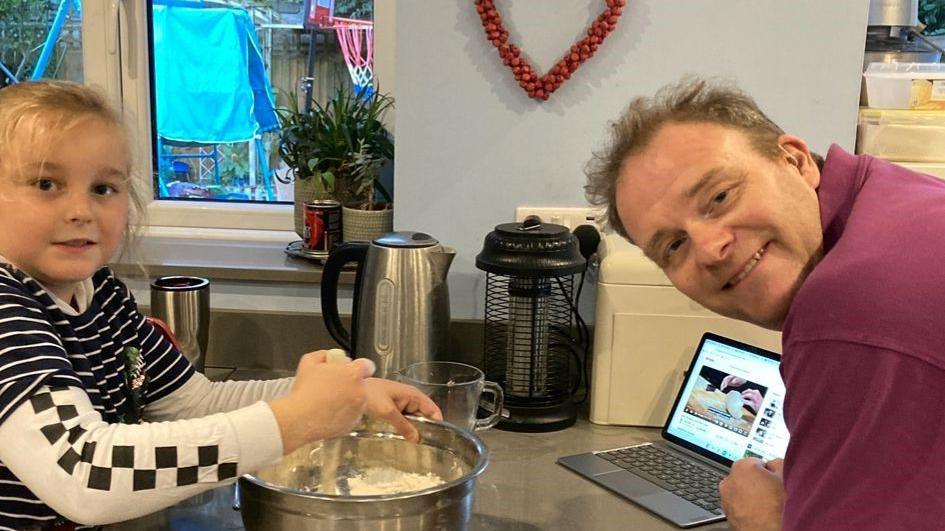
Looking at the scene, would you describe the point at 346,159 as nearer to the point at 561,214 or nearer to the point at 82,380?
the point at 561,214

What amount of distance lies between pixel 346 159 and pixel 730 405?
0.91 meters

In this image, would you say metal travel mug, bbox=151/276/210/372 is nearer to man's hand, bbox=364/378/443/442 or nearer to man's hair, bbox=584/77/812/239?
man's hand, bbox=364/378/443/442

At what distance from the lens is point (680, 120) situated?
0.97m

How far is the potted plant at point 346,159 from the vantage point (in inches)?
74.3

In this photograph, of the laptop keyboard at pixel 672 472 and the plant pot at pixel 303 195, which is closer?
the laptop keyboard at pixel 672 472

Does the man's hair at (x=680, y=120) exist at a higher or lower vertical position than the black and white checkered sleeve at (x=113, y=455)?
higher

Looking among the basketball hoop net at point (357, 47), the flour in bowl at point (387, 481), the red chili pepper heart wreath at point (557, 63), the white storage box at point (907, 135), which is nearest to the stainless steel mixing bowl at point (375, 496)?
the flour in bowl at point (387, 481)

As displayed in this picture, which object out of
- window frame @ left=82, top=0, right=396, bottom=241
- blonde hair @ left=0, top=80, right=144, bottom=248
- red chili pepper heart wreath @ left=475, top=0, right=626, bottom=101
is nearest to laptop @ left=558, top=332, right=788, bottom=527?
red chili pepper heart wreath @ left=475, top=0, right=626, bottom=101

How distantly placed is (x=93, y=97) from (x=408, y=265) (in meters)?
0.59

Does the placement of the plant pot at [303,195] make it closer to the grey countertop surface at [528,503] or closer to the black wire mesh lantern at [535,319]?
the black wire mesh lantern at [535,319]

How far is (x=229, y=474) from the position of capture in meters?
0.95

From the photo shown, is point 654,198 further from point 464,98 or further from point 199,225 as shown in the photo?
point 199,225

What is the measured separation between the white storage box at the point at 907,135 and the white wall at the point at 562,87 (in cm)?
4

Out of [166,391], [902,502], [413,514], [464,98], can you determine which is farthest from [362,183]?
[902,502]
